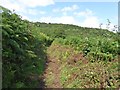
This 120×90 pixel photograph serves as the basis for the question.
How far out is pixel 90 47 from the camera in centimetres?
1614

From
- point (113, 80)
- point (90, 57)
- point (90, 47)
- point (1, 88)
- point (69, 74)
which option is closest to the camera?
point (1, 88)

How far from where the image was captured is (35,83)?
12.3 m

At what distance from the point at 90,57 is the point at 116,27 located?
5.87 feet

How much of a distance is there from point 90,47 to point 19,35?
5.21 metres

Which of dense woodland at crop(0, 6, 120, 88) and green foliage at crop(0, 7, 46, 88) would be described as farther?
dense woodland at crop(0, 6, 120, 88)

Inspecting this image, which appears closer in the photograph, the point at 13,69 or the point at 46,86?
the point at 13,69

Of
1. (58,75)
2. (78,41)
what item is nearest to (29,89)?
(58,75)

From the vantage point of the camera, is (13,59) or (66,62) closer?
(13,59)

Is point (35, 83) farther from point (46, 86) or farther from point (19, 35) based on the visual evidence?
point (19, 35)

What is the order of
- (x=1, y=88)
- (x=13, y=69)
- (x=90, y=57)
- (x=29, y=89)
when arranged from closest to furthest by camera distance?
(x=1, y=88) < (x=13, y=69) < (x=29, y=89) < (x=90, y=57)

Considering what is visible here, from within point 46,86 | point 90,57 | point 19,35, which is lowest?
point 46,86

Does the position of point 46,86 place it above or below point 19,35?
below

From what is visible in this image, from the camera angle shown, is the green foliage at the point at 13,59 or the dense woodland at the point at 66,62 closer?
the green foliage at the point at 13,59

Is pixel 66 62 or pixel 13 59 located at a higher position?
pixel 13 59
